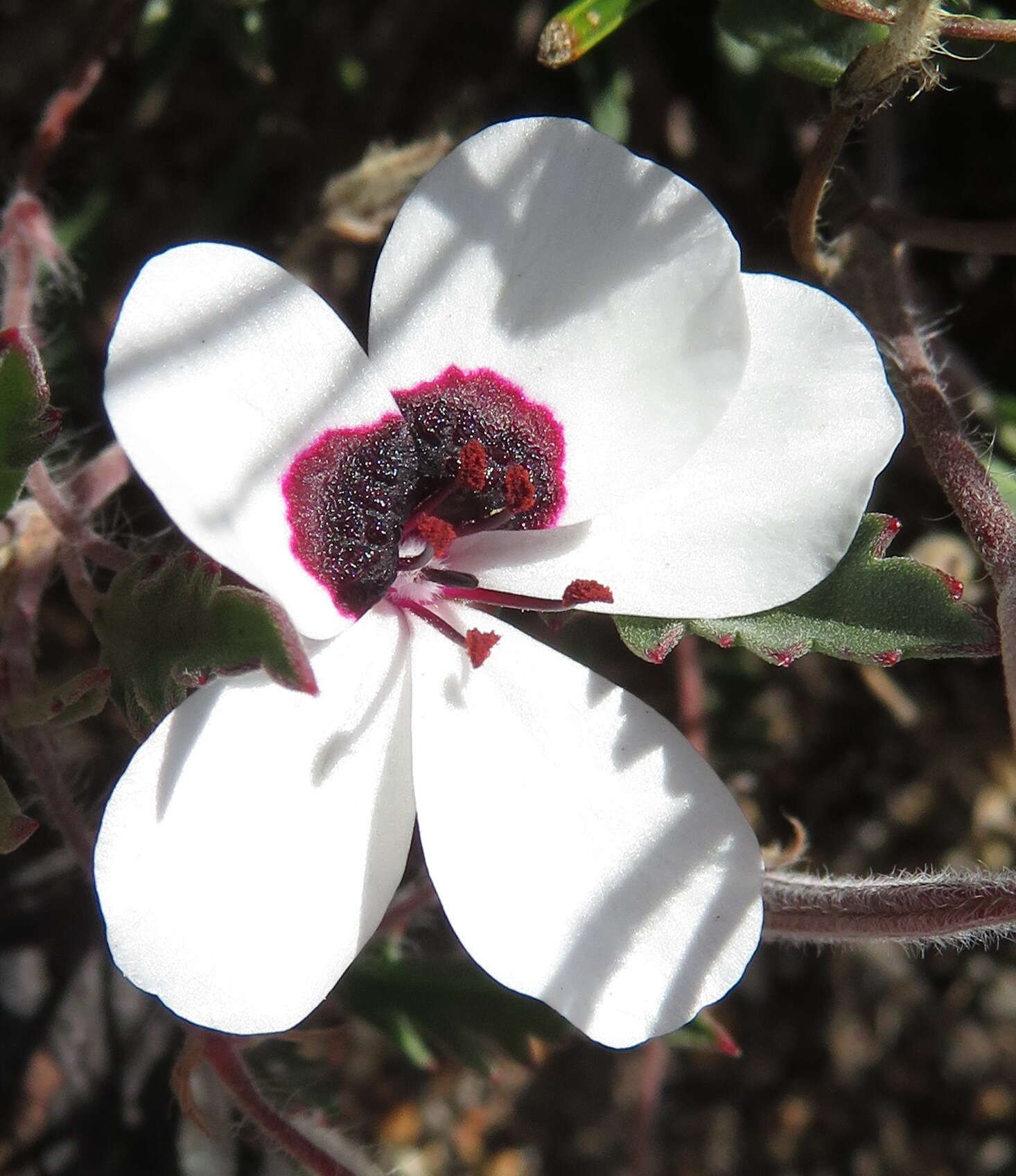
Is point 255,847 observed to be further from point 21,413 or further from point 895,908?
point 895,908

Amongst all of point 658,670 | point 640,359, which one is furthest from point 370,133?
point 640,359

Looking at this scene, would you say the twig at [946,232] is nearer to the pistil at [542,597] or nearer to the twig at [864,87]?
the twig at [864,87]

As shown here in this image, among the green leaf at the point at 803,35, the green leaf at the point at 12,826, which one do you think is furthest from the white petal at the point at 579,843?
the green leaf at the point at 803,35

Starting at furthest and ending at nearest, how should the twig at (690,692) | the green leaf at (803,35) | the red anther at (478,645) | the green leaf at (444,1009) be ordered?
the twig at (690,692)
the green leaf at (444,1009)
the green leaf at (803,35)
the red anther at (478,645)

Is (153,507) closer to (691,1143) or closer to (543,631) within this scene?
(543,631)

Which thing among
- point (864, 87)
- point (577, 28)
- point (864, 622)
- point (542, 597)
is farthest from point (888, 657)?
point (577, 28)

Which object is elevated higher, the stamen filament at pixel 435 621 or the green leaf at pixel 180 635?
the green leaf at pixel 180 635

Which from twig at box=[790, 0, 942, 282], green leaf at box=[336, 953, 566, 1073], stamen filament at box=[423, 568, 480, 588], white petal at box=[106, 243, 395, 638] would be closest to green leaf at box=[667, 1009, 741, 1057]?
green leaf at box=[336, 953, 566, 1073]
